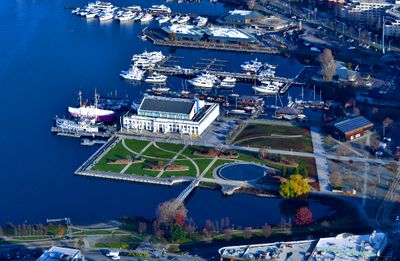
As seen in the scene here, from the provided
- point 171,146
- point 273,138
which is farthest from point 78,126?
point 273,138

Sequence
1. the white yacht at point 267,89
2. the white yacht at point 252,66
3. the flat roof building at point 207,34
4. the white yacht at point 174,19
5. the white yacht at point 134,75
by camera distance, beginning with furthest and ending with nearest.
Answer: the white yacht at point 174,19 < the flat roof building at point 207,34 < the white yacht at point 252,66 < the white yacht at point 134,75 < the white yacht at point 267,89

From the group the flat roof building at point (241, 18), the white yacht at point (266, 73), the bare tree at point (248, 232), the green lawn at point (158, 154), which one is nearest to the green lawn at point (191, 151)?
the green lawn at point (158, 154)

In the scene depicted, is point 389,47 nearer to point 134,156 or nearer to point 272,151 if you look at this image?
point 272,151

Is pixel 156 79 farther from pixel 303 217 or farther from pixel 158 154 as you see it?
pixel 303 217

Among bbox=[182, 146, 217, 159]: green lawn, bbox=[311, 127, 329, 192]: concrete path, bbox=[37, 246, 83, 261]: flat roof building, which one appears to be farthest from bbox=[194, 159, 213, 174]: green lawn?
bbox=[37, 246, 83, 261]: flat roof building

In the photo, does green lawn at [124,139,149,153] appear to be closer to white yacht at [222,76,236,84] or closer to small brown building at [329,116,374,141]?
small brown building at [329,116,374,141]

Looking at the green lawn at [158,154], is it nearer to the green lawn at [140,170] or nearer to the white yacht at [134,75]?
the green lawn at [140,170]

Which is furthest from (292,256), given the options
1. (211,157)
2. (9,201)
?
(9,201)
